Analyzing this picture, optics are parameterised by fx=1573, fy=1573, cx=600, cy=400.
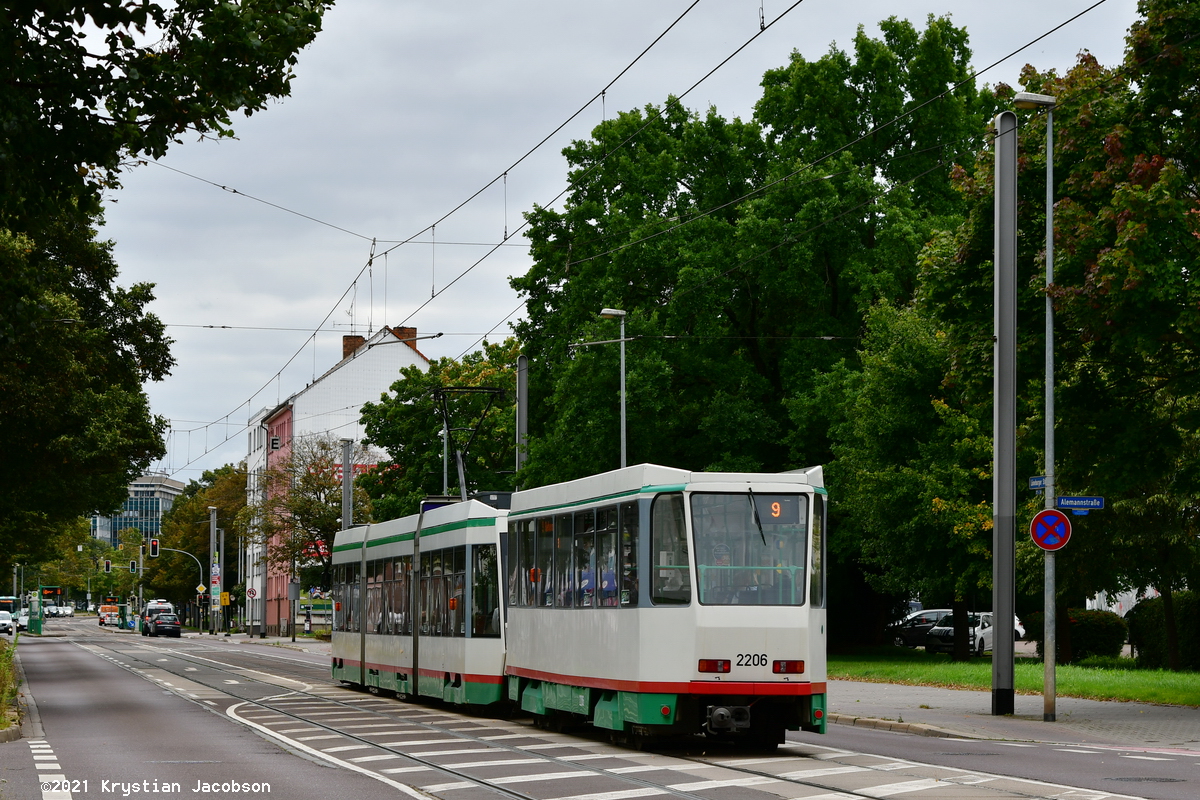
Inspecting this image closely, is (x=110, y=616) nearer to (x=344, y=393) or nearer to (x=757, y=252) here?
(x=344, y=393)

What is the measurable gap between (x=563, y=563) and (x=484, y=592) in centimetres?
390

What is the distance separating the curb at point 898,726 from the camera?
19.4 meters

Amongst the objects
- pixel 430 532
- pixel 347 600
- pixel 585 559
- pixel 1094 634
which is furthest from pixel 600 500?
pixel 1094 634

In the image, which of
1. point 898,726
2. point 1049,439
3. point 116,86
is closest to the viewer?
point 116,86

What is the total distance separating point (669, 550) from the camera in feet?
53.2

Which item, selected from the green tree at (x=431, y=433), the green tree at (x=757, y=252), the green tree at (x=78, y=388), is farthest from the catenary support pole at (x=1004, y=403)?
the green tree at (x=431, y=433)

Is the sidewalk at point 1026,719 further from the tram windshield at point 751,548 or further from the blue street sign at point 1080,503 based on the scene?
the tram windshield at point 751,548

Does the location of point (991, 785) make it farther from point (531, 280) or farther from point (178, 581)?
point (178, 581)

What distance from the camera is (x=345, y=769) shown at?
15.1 meters

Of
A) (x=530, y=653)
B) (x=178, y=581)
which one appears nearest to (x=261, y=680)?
(x=530, y=653)

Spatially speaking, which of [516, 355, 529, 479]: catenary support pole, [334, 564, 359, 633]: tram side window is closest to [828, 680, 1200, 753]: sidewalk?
[334, 564, 359, 633]: tram side window

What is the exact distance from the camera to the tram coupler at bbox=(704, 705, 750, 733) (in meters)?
15.8

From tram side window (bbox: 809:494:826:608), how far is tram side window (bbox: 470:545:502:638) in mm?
6723

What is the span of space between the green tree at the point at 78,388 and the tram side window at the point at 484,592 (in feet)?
28.7
